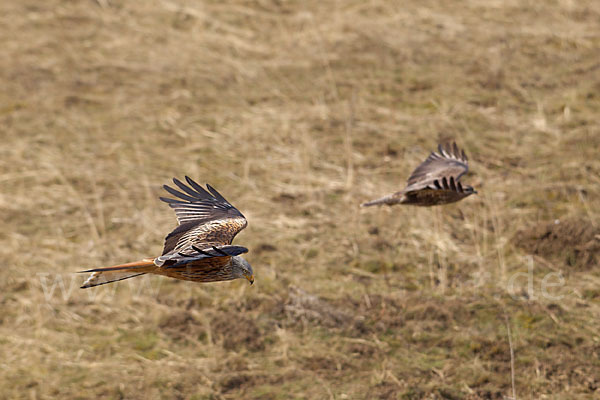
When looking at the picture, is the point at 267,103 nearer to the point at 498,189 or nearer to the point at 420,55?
the point at 420,55

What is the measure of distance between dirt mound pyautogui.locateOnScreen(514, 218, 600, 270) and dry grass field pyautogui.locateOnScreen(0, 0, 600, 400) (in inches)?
0.8

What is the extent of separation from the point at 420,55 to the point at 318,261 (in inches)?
213

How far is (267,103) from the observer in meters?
10.7

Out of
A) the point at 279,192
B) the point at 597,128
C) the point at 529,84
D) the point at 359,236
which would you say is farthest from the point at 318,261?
the point at 529,84

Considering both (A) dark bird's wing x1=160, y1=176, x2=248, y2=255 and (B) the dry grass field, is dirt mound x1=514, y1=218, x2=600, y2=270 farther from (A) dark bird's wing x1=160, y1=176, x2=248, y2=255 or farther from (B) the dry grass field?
(A) dark bird's wing x1=160, y1=176, x2=248, y2=255

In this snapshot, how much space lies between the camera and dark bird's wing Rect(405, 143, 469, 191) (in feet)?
22.1

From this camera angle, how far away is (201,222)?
5.14m

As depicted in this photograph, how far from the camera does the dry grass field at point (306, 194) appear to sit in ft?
20.8

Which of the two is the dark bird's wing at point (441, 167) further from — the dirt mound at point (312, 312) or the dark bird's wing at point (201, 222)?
the dark bird's wing at point (201, 222)

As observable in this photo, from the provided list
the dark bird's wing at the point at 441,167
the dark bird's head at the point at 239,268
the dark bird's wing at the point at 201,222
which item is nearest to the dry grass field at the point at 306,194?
the dark bird's wing at the point at 441,167

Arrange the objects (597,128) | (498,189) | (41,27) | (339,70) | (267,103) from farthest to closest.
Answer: (41,27) < (339,70) < (267,103) < (597,128) < (498,189)

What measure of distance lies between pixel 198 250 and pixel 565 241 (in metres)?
4.95

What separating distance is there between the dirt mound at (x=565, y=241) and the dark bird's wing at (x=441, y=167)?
1256mm

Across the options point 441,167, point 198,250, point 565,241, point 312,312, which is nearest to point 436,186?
point 441,167
